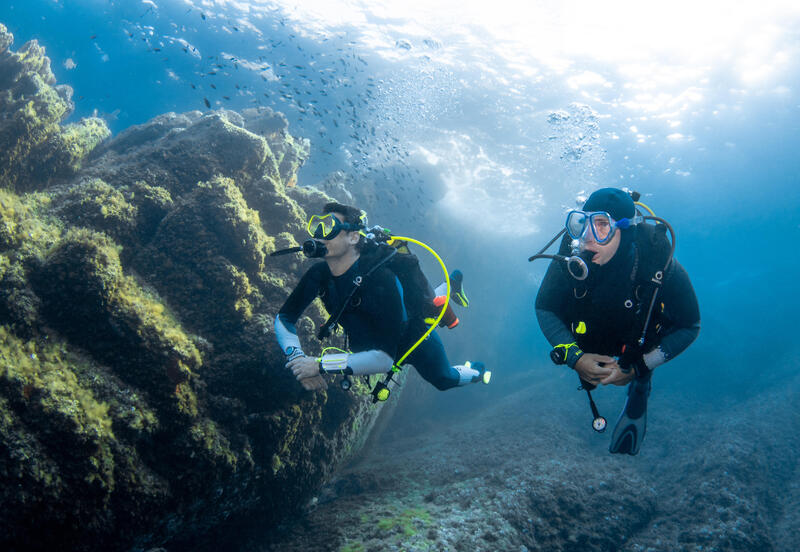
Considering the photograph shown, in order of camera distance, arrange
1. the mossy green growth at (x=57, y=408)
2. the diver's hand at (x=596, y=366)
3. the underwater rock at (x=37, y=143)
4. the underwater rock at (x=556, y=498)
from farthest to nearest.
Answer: the underwater rock at (x=37, y=143) → the underwater rock at (x=556, y=498) → the diver's hand at (x=596, y=366) → the mossy green growth at (x=57, y=408)

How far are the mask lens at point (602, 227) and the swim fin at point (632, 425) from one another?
64.9 inches

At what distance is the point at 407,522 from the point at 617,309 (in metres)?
3.92

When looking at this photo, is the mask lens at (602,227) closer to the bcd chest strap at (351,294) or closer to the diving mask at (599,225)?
the diving mask at (599,225)

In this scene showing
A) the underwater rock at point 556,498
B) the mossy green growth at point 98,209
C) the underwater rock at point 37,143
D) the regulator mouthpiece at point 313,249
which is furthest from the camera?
the underwater rock at point 37,143

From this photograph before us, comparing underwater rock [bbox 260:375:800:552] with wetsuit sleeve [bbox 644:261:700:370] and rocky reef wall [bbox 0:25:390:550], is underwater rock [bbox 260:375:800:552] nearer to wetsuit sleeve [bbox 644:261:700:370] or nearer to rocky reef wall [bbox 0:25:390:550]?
rocky reef wall [bbox 0:25:390:550]

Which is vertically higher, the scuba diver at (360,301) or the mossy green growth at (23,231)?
the scuba diver at (360,301)

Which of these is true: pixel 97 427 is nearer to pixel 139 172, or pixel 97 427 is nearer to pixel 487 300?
pixel 139 172

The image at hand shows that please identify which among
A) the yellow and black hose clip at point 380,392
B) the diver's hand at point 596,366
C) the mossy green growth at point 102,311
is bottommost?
the mossy green growth at point 102,311

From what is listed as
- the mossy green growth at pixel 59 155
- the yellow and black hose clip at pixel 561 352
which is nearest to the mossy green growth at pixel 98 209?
the mossy green growth at pixel 59 155

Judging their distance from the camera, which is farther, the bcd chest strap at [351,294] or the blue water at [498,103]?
the blue water at [498,103]

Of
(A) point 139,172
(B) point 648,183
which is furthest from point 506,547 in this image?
(B) point 648,183

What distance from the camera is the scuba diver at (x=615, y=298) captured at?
2762mm

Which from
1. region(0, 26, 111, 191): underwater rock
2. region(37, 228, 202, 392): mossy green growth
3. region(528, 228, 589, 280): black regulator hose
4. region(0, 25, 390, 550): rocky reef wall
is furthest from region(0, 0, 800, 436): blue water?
region(528, 228, 589, 280): black regulator hose

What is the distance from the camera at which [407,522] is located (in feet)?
15.3
